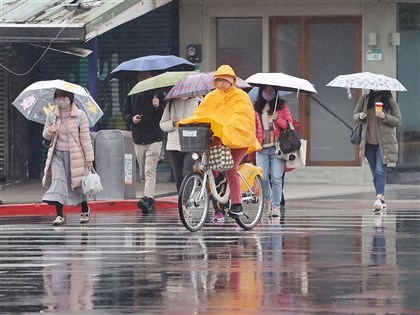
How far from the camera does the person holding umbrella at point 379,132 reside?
19703 millimetres

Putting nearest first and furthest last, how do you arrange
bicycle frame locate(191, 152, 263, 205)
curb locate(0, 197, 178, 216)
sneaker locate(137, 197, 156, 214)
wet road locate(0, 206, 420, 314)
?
wet road locate(0, 206, 420, 314) → bicycle frame locate(191, 152, 263, 205) → sneaker locate(137, 197, 156, 214) → curb locate(0, 197, 178, 216)

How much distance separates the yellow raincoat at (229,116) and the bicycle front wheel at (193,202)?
56 centimetres

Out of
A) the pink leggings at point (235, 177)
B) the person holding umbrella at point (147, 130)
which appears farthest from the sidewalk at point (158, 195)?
the pink leggings at point (235, 177)

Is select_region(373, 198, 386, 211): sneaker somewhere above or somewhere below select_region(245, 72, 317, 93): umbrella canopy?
below

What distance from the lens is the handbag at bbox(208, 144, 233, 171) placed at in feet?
53.7

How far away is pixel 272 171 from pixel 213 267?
6750 mm

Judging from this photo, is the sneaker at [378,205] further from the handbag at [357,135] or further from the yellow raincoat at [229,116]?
the yellow raincoat at [229,116]

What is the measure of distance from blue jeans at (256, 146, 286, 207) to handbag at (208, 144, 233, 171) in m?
2.82

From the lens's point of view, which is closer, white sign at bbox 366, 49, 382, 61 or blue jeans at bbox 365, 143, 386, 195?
blue jeans at bbox 365, 143, 386, 195

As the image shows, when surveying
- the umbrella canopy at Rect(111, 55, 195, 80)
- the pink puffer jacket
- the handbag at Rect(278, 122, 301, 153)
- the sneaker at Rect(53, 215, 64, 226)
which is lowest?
the sneaker at Rect(53, 215, 64, 226)

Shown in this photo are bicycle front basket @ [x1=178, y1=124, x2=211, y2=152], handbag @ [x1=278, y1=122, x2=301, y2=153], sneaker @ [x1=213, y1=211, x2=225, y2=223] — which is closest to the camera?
bicycle front basket @ [x1=178, y1=124, x2=211, y2=152]

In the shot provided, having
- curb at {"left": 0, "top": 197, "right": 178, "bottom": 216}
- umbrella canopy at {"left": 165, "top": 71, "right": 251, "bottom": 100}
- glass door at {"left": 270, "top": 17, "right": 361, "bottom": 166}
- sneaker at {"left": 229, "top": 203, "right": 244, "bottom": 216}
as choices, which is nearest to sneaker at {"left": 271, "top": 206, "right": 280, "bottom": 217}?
umbrella canopy at {"left": 165, "top": 71, "right": 251, "bottom": 100}

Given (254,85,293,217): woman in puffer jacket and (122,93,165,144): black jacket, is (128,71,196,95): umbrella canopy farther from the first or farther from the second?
(254,85,293,217): woman in puffer jacket

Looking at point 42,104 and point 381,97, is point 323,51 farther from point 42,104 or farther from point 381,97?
point 42,104
